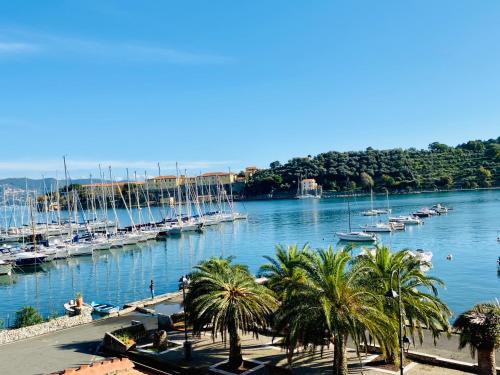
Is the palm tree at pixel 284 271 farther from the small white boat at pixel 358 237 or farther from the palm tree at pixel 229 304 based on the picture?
the small white boat at pixel 358 237

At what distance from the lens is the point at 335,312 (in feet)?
50.0

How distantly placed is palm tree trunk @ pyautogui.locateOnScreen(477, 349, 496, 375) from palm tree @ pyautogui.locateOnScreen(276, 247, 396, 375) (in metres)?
2.72

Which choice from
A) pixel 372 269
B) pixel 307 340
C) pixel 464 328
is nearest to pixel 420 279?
pixel 372 269

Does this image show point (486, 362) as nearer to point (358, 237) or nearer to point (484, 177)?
point (358, 237)

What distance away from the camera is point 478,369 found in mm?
15250

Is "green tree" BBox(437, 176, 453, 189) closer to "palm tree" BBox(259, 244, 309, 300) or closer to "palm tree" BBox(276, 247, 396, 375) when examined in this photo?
"palm tree" BBox(259, 244, 309, 300)

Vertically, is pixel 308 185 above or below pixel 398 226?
above

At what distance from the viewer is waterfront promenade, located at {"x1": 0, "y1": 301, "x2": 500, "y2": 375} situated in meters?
18.0

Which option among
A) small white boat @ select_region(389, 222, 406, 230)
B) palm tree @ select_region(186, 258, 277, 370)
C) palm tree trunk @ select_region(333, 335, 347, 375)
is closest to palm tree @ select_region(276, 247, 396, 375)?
palm tree trunk @ select_region(333, 335, 347, 375)

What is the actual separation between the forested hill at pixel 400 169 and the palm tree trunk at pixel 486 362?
520 feet

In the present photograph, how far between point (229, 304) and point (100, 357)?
6.45 m

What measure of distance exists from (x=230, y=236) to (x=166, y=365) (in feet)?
232

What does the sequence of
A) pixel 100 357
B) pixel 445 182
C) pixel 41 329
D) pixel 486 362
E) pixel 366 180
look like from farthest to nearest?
pixel 366 180 → pixel 445 182 → pixel 41 329 → pixel 100 357 → pixel 486 362

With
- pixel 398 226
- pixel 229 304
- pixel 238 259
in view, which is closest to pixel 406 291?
pixel 229 304
